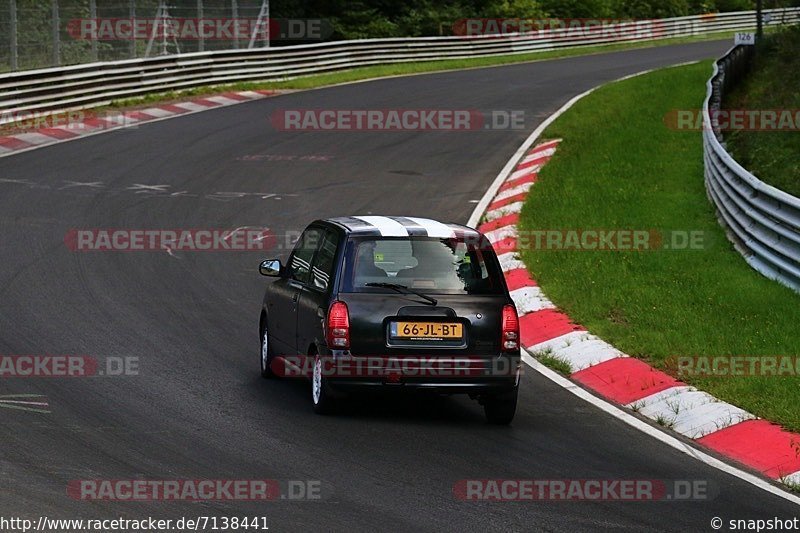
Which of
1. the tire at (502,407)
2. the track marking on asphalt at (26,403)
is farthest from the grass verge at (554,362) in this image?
the track marking on asphalt at (26,403)

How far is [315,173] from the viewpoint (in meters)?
22.8

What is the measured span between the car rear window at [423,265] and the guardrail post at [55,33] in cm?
2019

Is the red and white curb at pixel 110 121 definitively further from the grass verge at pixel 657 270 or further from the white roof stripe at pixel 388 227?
the white roof stripe at pixel 388 227

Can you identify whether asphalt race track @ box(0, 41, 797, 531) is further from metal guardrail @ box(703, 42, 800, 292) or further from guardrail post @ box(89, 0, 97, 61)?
guardrail post @ box(89, 0, 97, 61)

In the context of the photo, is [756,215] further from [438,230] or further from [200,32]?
[200,32]

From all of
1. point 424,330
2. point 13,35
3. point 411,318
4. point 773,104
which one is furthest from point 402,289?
point 773,104

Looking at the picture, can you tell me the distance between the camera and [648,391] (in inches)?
438

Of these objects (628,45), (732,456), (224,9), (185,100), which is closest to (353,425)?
(732,456)

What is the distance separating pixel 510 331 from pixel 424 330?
66 centimetres

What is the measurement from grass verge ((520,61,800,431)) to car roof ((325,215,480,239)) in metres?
2.47

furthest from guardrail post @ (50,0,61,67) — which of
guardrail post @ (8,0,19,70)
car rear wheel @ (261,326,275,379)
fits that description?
car rear wheel @ (261,326,275,379)

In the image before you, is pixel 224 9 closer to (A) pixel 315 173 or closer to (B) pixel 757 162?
(A) pixel 315 173

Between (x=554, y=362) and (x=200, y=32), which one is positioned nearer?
(x=554, y=362)

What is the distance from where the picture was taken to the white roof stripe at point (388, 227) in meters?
10.4
